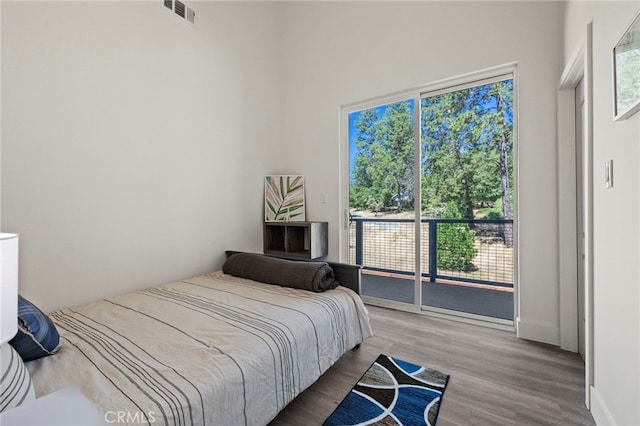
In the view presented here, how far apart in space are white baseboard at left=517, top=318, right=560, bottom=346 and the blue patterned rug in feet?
3.10

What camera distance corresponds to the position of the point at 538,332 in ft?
7.10

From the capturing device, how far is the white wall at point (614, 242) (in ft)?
3.41

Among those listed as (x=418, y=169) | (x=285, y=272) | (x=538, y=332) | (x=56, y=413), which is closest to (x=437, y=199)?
(x=418, y=169)

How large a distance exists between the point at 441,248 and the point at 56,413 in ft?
9.49

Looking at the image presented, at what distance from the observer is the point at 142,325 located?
1435mm

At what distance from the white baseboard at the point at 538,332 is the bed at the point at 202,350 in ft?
4.22

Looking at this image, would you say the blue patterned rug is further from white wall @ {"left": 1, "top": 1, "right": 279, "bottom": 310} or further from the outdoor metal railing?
white wall @ {"left": 1, "top": 1, "right": 279, "bottom": 310}

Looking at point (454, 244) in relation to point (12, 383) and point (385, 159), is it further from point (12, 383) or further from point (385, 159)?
point (12, 383)

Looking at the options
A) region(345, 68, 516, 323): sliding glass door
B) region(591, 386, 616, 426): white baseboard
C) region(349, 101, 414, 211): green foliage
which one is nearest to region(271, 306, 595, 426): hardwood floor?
region(591, 386, 616, 426): white baseboard

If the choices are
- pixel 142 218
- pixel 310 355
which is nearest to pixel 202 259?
pixel 142 218

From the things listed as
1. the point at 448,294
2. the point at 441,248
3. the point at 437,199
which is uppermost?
the point at 437,199

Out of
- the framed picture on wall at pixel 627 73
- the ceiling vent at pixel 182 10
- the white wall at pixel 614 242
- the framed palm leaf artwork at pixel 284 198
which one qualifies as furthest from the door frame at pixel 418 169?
the ceiling vent at pixel 182 10

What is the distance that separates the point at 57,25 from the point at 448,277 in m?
3.65

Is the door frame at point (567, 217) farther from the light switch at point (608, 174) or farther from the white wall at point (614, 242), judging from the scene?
the light switch at point (608, 174)
